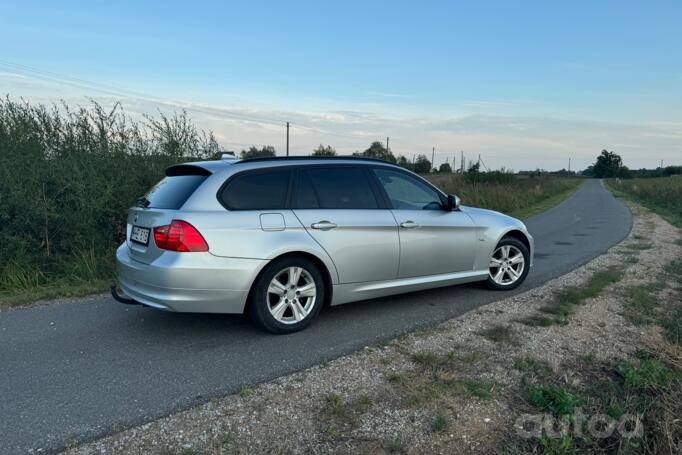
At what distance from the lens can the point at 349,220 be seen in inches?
193

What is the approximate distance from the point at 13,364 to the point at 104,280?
2.98 metres

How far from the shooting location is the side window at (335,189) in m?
4.82

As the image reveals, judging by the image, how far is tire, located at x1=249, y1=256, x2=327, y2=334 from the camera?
4.45 m

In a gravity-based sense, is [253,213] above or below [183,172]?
below

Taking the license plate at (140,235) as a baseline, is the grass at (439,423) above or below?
below

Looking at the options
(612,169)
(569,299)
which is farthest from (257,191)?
(612,169)

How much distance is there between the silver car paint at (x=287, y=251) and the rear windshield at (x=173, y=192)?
0.10m

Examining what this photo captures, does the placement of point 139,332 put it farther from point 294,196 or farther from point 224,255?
point 294,196

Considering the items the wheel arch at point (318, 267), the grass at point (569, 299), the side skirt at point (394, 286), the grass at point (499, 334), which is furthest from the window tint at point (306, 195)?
the grass at point (569, 299)

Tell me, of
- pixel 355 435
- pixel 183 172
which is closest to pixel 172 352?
pixel 183 172

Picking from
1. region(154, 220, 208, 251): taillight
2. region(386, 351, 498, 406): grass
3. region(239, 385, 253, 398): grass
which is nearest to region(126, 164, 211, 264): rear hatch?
region(154, 220, 208, 251): taillight

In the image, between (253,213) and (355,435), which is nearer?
(355,435)

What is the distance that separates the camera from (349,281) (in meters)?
4.95

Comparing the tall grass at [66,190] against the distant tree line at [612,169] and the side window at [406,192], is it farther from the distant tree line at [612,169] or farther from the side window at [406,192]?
the distant tree line at [612,169]
